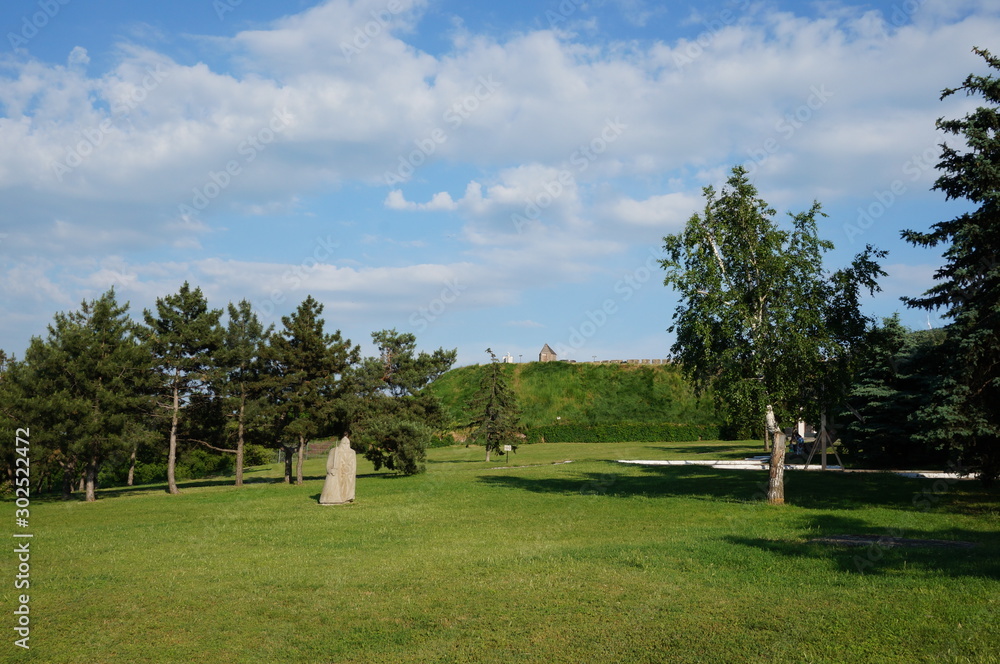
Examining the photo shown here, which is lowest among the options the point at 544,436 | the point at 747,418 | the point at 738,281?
the point at 544,436

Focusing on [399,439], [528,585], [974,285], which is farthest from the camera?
[399,439]

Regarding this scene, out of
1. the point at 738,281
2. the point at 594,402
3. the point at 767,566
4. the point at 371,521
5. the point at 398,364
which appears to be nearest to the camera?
the point at 767,566

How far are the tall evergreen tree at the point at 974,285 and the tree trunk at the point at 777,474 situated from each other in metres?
4.51

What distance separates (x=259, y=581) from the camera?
12148 mm

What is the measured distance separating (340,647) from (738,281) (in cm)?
1988

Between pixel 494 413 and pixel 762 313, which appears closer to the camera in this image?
pixel 762 313

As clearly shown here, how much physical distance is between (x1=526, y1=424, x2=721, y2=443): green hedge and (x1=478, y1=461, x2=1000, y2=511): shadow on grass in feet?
106

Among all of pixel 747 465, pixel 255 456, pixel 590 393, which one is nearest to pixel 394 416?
pixel 747 465

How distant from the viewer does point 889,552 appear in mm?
13078

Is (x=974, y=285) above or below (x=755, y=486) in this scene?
above

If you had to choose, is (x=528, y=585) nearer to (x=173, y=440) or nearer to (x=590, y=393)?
(x=173, y=440)

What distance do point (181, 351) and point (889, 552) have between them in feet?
107

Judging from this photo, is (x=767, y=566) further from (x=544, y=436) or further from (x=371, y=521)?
(x=544, y=436)

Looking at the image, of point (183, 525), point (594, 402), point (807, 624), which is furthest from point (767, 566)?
point (594, 402)
